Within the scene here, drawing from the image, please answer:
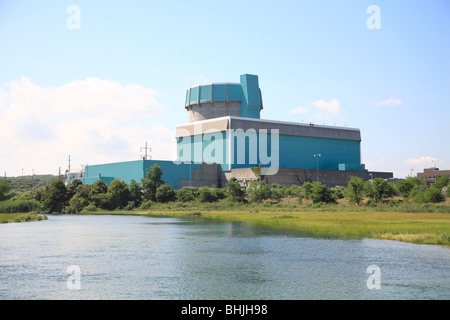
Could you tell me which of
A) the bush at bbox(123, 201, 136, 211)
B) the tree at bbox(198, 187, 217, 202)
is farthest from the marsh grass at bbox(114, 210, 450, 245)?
the bush at bbox(123, 201, 136, 211)

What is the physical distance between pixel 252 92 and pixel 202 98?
39.9ft

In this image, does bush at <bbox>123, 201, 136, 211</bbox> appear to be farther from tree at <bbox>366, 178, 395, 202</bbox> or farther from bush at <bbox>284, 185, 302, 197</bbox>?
tree at <bbox>366, 178, 395, 202</bbox>

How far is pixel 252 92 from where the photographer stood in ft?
393

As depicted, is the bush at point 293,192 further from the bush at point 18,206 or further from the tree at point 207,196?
the bush at point 18,206

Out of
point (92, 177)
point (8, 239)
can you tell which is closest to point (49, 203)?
point (92, 177)

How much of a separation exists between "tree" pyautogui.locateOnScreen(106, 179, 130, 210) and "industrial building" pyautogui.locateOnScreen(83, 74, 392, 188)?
27.3 ft

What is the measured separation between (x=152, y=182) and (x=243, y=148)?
22.5 meters

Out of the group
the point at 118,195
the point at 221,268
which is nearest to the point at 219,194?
the point at 118,195

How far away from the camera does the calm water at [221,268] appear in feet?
68.4

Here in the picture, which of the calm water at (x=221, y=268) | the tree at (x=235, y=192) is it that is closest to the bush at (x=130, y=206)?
the tree at (x=235, y=192)

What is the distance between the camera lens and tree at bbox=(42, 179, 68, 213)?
324ft

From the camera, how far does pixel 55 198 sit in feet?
327

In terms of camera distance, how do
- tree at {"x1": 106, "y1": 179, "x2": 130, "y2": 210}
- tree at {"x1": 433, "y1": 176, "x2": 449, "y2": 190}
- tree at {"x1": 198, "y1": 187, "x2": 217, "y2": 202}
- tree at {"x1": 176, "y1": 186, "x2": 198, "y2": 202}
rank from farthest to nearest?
tree at {"x1": 106, "y1": 179, "x2": 130, "y2": 210}, tree at {"x1": 176, "y1": 186, "x2": 198, "y2": 202}, tree at {"x1": 198, "y1": 187, "x2": 217, "y2": 202}, tree at {"x1": 433, "y1": 176, "x2": 449, "y2": 190}

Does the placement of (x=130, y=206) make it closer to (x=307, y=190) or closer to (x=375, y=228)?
(x=307, y=190)
